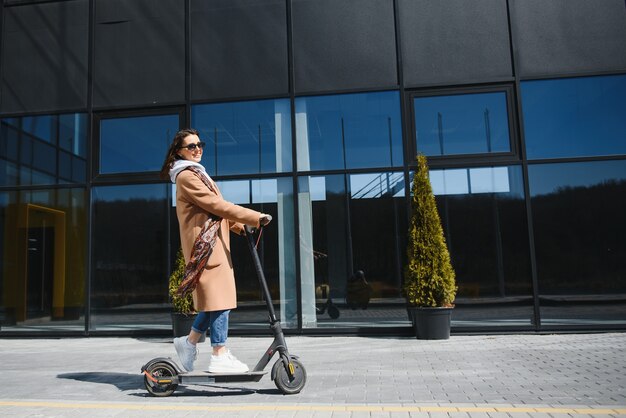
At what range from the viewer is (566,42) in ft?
26.0

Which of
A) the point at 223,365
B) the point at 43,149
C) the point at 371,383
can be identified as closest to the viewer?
the point at 223,365

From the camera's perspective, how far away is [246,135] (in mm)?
8445

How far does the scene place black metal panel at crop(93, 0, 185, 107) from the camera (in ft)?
28.4

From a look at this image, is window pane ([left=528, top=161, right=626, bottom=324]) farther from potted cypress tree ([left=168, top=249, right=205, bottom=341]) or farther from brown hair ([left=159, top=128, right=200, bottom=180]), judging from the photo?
brown hair ([left=159, top=128, right=200, bottom=180])

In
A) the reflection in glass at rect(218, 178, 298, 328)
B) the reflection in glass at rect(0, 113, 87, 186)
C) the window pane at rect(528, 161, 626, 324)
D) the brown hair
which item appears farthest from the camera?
the reflection in glass at rect(0, 113, 87, 186)

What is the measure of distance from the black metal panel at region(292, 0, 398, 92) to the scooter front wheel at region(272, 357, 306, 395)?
527cm

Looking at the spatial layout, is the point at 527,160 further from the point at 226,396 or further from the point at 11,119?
the point at 11,119

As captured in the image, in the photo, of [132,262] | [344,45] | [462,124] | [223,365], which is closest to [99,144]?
[132,262]

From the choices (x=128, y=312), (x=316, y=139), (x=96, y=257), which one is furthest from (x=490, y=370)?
(x=96, y=257)

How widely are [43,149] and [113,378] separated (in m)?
5.31

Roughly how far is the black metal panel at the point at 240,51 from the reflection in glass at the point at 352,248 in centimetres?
179

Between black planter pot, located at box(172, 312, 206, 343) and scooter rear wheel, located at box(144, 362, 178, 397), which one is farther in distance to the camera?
black planter pot, located at box(172, 312, 206, 343)

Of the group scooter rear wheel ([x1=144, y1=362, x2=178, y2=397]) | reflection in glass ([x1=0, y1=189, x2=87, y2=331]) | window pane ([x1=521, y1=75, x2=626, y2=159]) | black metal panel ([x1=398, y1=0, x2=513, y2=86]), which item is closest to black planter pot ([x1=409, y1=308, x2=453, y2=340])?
window pane ([x1=521, y1=75, x2=626, y2=159])

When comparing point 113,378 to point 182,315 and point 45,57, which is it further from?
point 45,57
